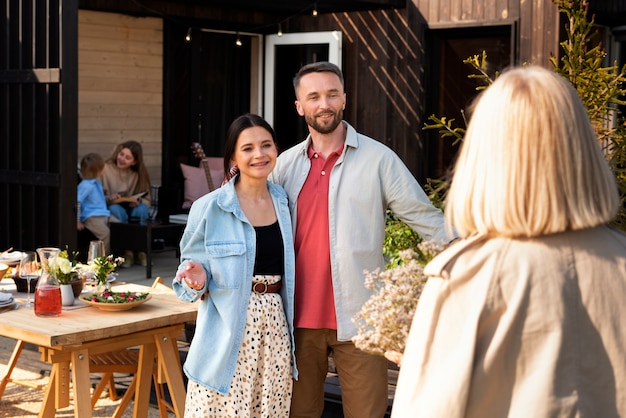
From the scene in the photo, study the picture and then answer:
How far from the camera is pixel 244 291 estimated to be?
10.9 feet

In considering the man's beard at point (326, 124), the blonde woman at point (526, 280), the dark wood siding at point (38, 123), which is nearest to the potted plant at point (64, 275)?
the man's beard at point (326, 124)

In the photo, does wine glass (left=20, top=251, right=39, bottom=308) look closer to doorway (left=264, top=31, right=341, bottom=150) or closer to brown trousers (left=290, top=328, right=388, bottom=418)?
brown trousers (left=290, top=328, right=388, bottom=418)

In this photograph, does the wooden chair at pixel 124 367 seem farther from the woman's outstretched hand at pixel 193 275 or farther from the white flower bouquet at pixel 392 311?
the white flower bouquet at pixel 392 311

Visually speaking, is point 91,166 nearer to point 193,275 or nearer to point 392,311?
point 193,275

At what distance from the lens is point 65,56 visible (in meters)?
6.37

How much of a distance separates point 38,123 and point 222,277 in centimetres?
394

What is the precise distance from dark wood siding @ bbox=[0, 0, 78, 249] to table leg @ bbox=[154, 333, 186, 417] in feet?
8.58

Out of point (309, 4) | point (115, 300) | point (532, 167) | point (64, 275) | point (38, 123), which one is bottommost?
point (115, 300)

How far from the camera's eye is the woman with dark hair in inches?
130

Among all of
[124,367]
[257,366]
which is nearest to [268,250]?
[257,366]

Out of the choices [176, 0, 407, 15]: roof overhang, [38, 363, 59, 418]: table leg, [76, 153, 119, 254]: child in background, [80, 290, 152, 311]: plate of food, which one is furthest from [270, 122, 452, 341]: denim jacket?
[176, 0, 407, 15]: roof overhang

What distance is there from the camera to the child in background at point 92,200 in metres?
8.59

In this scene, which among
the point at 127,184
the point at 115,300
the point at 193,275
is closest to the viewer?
the point at 193,275

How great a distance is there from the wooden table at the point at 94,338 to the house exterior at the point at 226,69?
8.63ft
